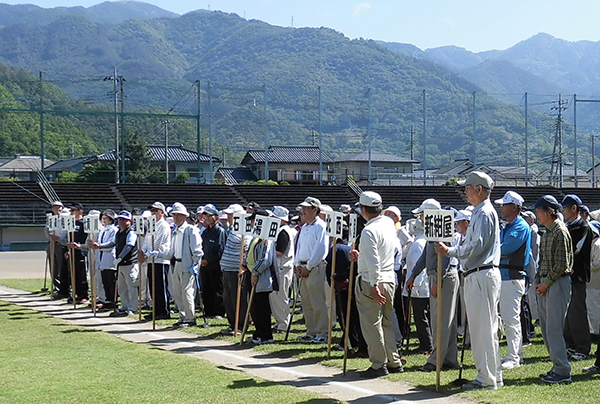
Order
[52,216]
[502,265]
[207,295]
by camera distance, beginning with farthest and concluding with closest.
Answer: [52,216]
[207,295]
[502,265]

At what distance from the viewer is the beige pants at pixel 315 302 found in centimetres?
1230

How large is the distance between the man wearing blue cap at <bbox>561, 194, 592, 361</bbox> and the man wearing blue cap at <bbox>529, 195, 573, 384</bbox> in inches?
36.2

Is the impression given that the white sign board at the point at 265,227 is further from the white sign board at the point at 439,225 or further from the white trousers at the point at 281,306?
the white sign board at the point at 439,225

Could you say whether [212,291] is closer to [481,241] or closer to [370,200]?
[370,200]

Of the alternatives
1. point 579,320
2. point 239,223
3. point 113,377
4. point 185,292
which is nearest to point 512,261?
point 579,320

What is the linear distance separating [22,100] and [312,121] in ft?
77.5

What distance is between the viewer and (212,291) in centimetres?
1580

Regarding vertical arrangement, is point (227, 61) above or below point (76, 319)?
above

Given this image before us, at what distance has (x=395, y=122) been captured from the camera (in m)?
72.7

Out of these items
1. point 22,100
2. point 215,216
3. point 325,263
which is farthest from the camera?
point 22,100

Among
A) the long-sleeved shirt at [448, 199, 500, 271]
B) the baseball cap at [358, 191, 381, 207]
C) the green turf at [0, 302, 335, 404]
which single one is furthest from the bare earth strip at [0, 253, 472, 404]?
the baseball cap at [358, 191, 381, 207]

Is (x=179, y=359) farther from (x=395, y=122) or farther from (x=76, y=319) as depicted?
(x=395, y=122)

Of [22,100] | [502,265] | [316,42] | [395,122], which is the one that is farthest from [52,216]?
[316,42]

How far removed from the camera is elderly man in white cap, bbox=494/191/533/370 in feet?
30.6
